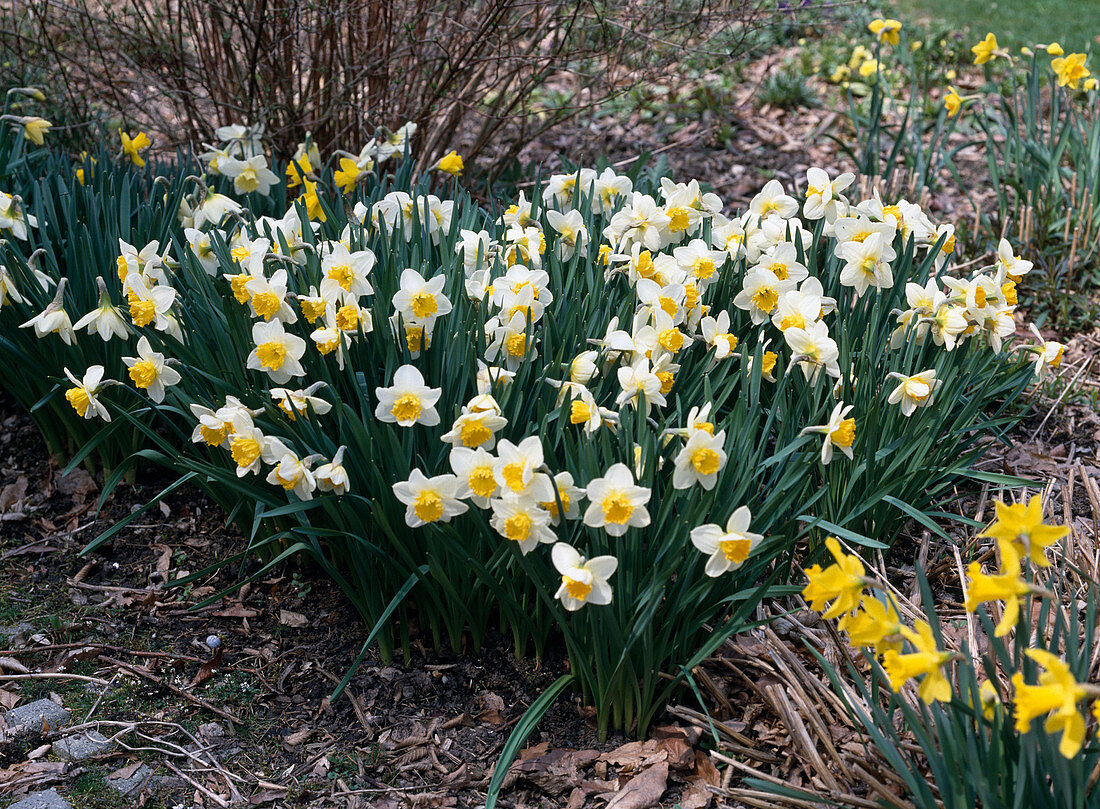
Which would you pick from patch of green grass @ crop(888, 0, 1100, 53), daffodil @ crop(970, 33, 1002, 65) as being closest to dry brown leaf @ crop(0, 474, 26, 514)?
daffodil @ crop(970, 33, 1002, 65)

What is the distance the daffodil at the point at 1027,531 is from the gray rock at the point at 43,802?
1.73 m

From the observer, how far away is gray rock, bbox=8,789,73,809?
1693mm

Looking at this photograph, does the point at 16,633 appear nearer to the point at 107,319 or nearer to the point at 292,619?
the point at 292,619

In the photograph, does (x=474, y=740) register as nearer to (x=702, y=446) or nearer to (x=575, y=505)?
(x=575, y=505)

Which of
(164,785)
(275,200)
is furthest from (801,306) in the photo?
(275,200)

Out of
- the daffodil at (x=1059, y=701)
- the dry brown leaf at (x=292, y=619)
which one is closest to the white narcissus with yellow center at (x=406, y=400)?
the dry brown leaf at (x=292, y=619)

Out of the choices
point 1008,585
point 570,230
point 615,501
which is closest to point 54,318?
point 570,230

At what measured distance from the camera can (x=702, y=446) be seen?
63.4 inches

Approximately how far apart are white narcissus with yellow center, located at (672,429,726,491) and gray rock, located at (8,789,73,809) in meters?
1.33

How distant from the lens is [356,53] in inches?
149

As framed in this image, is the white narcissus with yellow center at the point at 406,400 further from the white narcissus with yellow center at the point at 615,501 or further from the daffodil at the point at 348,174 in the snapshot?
the daffodil at the point at 348,174

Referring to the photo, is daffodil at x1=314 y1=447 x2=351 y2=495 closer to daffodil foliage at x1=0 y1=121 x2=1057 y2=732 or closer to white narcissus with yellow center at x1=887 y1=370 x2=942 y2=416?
daffodil foliage at x1=0 y1=121 x2=1057 y2=732

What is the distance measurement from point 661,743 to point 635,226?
1337mm

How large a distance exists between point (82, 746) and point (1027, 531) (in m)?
1.85
